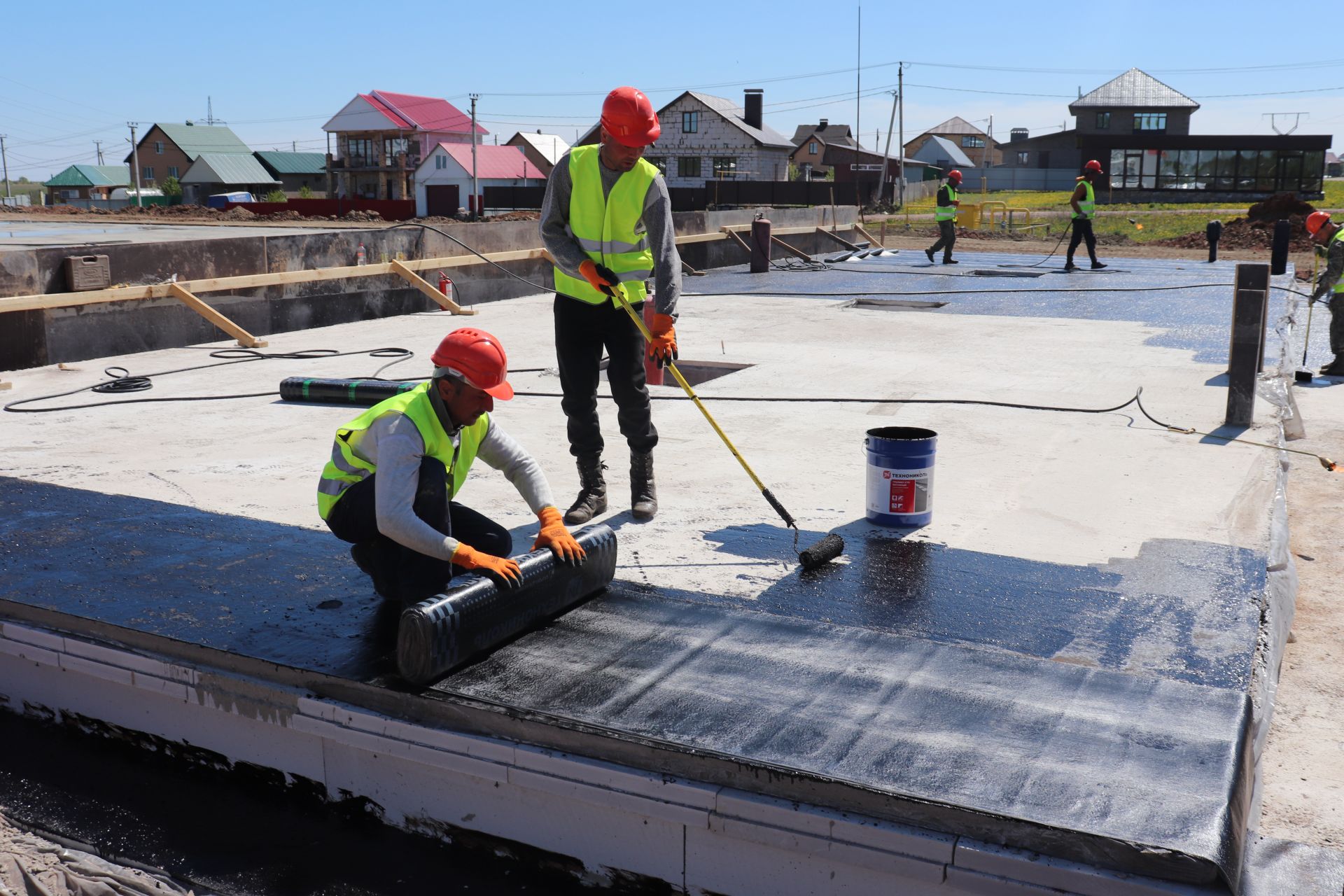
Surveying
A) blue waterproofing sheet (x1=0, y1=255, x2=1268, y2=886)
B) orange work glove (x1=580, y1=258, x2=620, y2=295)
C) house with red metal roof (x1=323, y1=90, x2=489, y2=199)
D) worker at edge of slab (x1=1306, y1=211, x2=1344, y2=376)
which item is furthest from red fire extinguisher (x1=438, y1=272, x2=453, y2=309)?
house with red metal roof (x1=323, y1=90, x2=489, y2=199)

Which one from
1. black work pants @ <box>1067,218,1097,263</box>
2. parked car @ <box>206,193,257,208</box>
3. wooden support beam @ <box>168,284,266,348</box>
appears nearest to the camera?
wooden support beam @ <box>168,284,266,348</box>

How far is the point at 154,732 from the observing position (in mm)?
3684

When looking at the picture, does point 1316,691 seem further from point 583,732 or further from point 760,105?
point 760,105

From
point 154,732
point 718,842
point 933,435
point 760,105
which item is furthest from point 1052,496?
point 760,105

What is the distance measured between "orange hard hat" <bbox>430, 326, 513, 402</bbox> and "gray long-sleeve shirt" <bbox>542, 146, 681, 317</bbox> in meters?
1.58

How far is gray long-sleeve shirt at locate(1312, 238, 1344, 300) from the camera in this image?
33.0ft

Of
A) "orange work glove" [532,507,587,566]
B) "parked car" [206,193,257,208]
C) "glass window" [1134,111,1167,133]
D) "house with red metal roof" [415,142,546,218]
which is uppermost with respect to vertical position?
"glass window" [1134,111,1167,133]

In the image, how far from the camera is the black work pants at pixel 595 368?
5.07 m

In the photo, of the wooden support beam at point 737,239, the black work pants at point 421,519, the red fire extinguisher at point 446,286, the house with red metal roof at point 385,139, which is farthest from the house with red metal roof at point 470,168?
the black work pants at point 421,519

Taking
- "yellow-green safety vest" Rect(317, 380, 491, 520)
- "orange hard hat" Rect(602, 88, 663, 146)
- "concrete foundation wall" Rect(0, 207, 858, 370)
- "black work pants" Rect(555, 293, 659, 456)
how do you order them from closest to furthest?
"yellow-green safety vest" Rect(317, 380, 491, 520) → "orange hard hat" Rect(602, 88, 663, 146) → "black work pants" Rect(555, 293, 659, 456) → "concrete foundation wall" Rect(0, 207, 858, 370)

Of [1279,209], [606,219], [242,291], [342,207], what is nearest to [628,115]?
[606,219]

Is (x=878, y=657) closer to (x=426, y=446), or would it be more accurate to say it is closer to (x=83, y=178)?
(x=426, y=446)

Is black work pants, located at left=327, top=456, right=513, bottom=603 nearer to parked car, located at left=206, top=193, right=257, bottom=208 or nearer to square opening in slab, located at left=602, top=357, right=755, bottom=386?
square opening in slab, located at left=602, top=357, right=755, bottom=386

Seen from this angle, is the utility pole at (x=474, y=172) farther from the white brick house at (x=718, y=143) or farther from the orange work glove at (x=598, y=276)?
the orange work glove at (x=598, y=276)
